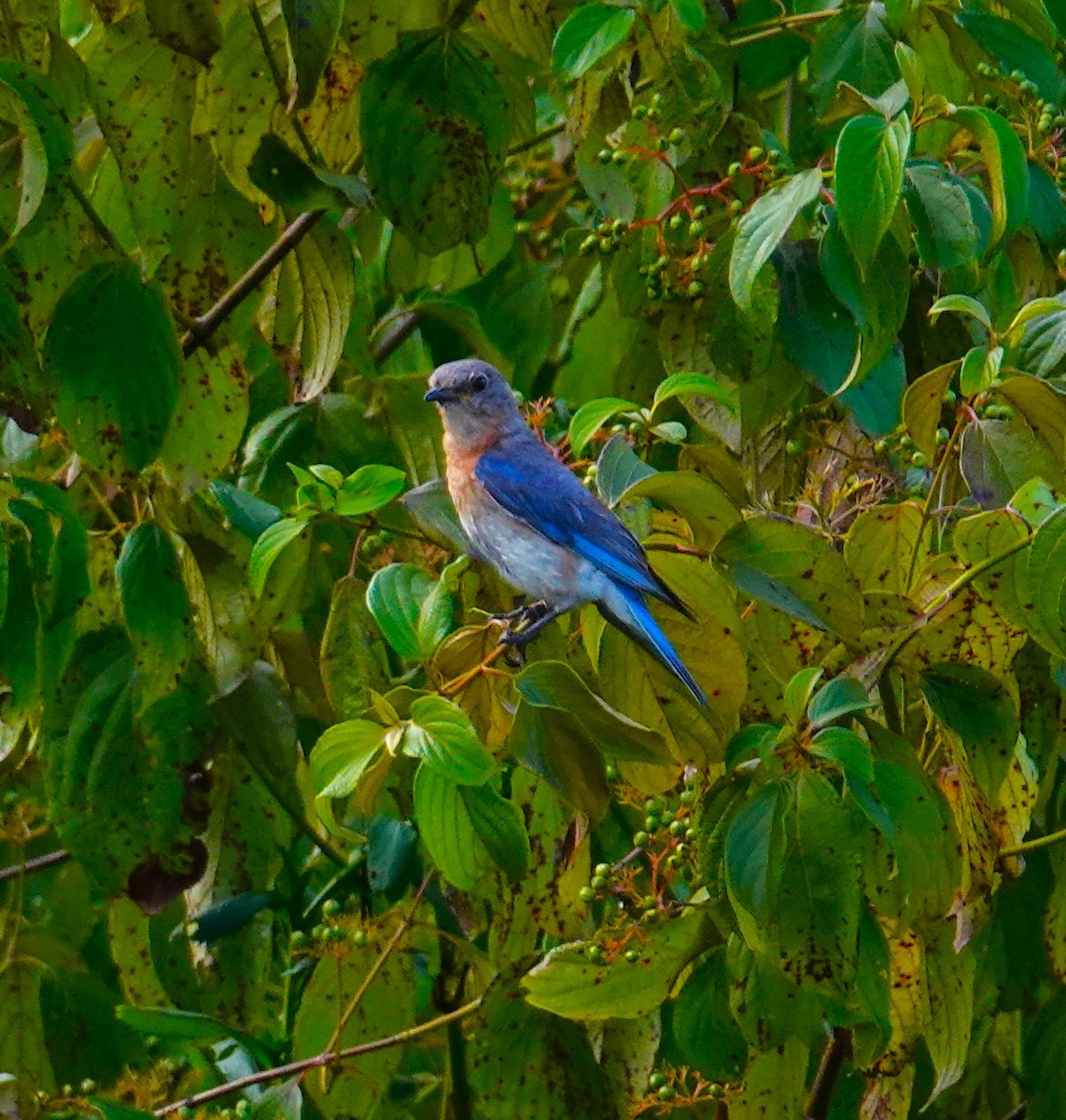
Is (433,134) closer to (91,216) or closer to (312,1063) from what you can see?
(91,216)

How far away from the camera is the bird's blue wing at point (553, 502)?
3.08 meters

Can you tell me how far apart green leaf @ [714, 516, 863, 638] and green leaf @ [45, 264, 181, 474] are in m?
0.91

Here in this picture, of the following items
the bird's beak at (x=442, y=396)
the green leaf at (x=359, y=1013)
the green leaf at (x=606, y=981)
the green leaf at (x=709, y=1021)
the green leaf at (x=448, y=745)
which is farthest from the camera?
the bird's beak at (x=442, y=396)

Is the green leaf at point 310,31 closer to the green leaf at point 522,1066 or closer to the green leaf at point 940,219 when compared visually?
the green leaf at point 940,219

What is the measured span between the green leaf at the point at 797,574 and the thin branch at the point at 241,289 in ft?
3.18

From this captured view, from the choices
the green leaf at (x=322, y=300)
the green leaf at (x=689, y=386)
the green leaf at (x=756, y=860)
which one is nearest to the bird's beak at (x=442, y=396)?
the green leaf at (x=322, y=300)

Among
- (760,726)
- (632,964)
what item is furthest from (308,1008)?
(760,726)

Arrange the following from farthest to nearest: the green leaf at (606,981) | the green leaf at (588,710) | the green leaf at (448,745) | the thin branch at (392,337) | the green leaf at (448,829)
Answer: the thin branch at (392,337), the green leaf at (606,981), the green leaf at (588,710), the green leaf at (448,829), the green leaf at (448,745)

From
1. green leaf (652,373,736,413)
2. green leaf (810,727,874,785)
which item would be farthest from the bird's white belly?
green leaf (810,727,874,785)

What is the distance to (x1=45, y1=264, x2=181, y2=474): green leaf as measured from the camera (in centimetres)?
265

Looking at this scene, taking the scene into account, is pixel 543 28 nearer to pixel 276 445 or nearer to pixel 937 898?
pixel 276 445

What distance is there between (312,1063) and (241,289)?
128 cm

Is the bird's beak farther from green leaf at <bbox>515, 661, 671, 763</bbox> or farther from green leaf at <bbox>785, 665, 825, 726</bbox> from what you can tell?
green leaf at <bbox>785, 665, 825, 726</bbox>

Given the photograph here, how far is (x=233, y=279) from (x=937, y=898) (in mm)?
1574
